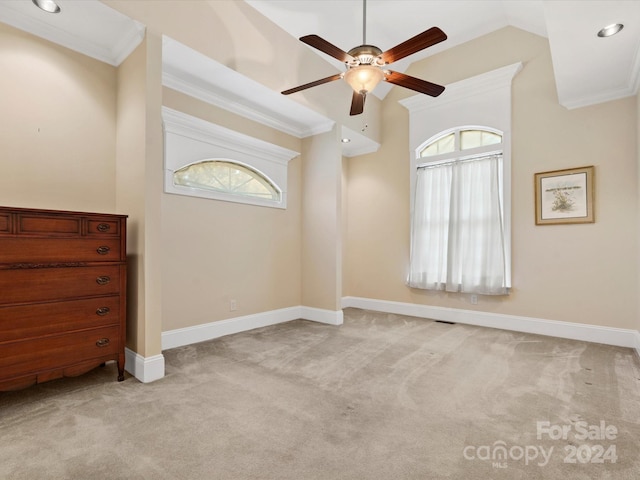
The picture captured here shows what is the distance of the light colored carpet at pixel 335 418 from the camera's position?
5.36 feet

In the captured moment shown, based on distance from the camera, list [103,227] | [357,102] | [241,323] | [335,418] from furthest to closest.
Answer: [241,323]
[357,102]
[103,227]
[335,418]

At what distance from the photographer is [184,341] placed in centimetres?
352

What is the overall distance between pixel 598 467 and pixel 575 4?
114 inches

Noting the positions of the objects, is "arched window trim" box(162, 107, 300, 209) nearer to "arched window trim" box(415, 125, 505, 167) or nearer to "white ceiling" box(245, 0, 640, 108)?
"white ceiling" box(245, 0, 640, 108)

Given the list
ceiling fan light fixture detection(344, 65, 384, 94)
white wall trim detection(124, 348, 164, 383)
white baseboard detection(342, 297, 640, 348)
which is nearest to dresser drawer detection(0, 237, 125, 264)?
white wall trim detection(124, 348, 164, 383)

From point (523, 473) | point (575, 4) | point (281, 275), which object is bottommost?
point (523, 473)

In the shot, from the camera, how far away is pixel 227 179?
13.2ft

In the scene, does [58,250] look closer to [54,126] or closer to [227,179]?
[54,126]

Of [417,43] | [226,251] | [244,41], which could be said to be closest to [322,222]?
[226,251]

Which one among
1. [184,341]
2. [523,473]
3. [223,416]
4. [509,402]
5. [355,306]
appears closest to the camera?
[523,473]

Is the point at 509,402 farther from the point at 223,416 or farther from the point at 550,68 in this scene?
the point at 550,68

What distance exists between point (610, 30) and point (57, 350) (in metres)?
4.78

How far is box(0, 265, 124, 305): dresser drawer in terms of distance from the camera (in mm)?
2137

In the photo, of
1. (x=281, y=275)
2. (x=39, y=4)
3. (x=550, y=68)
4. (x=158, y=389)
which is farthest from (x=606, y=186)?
(x=39, y=4)
